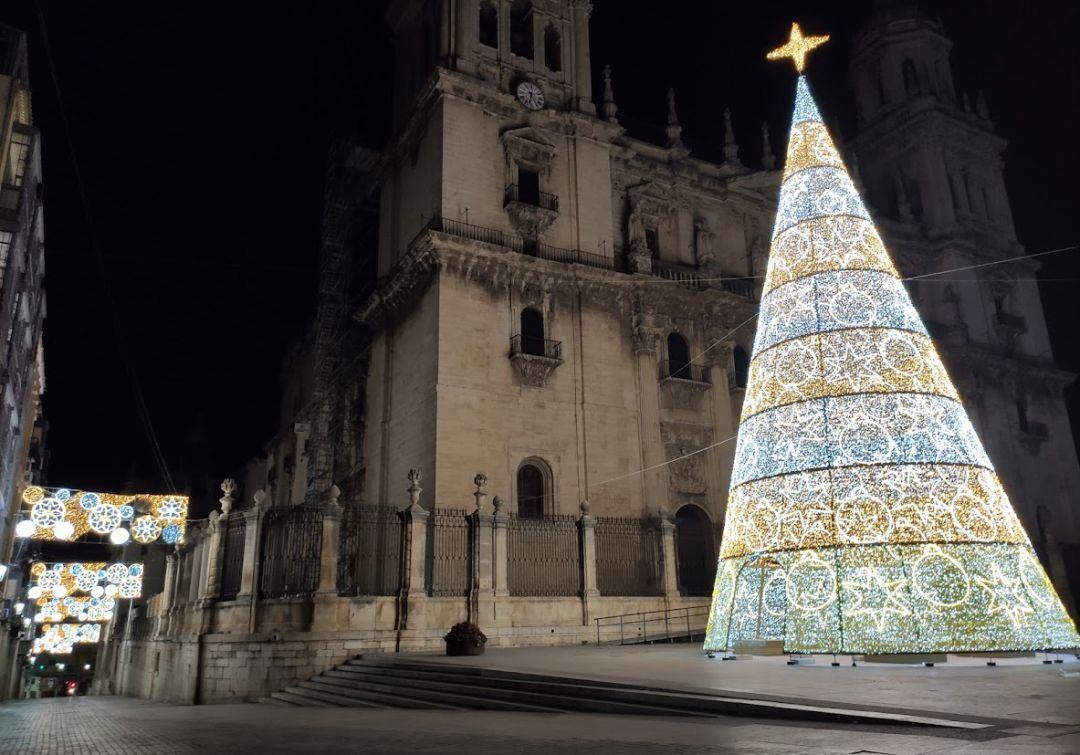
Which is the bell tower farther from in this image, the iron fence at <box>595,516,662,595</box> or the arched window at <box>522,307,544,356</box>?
the iron fence at <box>595,516,662,595</box>

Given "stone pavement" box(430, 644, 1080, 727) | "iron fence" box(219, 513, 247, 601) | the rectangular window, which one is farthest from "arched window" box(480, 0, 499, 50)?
"stone pavement" box(430, 644, 1080, 727)

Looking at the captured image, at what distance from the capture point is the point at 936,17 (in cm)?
4031

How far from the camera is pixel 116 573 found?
27594mm

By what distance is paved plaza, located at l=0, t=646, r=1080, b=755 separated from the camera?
202 inches

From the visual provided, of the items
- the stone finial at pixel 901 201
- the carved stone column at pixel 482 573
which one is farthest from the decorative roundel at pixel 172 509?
the stone finial at pixel 901 201

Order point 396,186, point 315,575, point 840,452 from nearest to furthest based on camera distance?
point 840,452 < point 315,575 < point 396,186

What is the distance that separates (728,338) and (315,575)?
55.3 feet

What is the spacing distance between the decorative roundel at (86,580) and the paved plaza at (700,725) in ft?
62.2

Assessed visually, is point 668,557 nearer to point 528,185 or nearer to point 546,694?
point 546,694

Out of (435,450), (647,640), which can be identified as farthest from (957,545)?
(435,450)

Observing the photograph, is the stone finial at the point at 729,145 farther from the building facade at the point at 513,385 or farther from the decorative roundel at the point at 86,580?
the decorative roundel at the point at 86,580

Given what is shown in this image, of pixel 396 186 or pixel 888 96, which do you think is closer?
pixel 396 186

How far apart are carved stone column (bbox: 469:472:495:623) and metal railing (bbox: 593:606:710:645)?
9.17ft

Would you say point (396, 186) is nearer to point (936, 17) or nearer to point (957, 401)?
point (957, 401)
